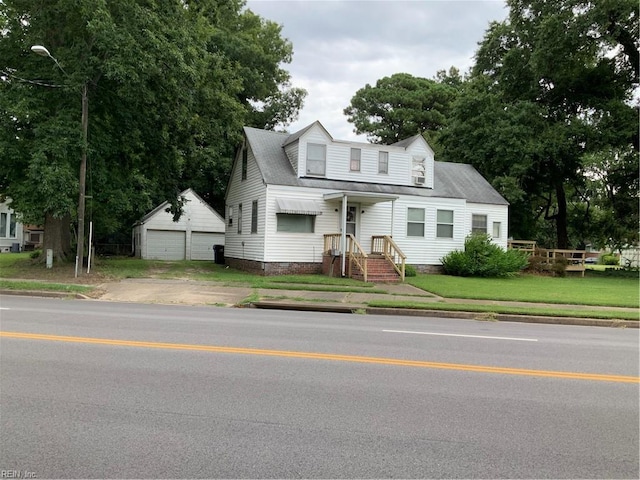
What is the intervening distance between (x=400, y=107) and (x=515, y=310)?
3986 cm

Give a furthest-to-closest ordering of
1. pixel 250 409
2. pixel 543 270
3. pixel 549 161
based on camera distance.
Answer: pixel 549 161 → pixel 543 270 → pixel 250 409

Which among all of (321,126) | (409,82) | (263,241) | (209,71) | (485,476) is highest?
(409,82)

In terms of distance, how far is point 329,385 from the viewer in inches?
224

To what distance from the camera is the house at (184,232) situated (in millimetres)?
34281

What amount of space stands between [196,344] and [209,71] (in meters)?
18.7

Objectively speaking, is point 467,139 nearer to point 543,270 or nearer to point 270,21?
point 543,270

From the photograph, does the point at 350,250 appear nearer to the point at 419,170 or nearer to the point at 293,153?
the point at 293,153

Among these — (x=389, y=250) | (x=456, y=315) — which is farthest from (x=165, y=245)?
(x=456, y=315)

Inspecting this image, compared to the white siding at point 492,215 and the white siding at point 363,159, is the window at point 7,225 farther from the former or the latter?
the white siding at point 492,215

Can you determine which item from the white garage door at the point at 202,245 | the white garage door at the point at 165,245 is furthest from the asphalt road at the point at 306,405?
the white garage door at the point at 202,245

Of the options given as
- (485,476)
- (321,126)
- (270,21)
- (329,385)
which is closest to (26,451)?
(329,385)

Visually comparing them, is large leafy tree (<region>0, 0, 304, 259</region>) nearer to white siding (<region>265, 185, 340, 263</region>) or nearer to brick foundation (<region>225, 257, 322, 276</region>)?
white siding (<region>265, 185, 340, 263</region>)

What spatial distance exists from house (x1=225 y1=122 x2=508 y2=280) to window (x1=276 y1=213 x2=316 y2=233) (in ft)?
0.14

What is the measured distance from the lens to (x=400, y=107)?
49906mm
